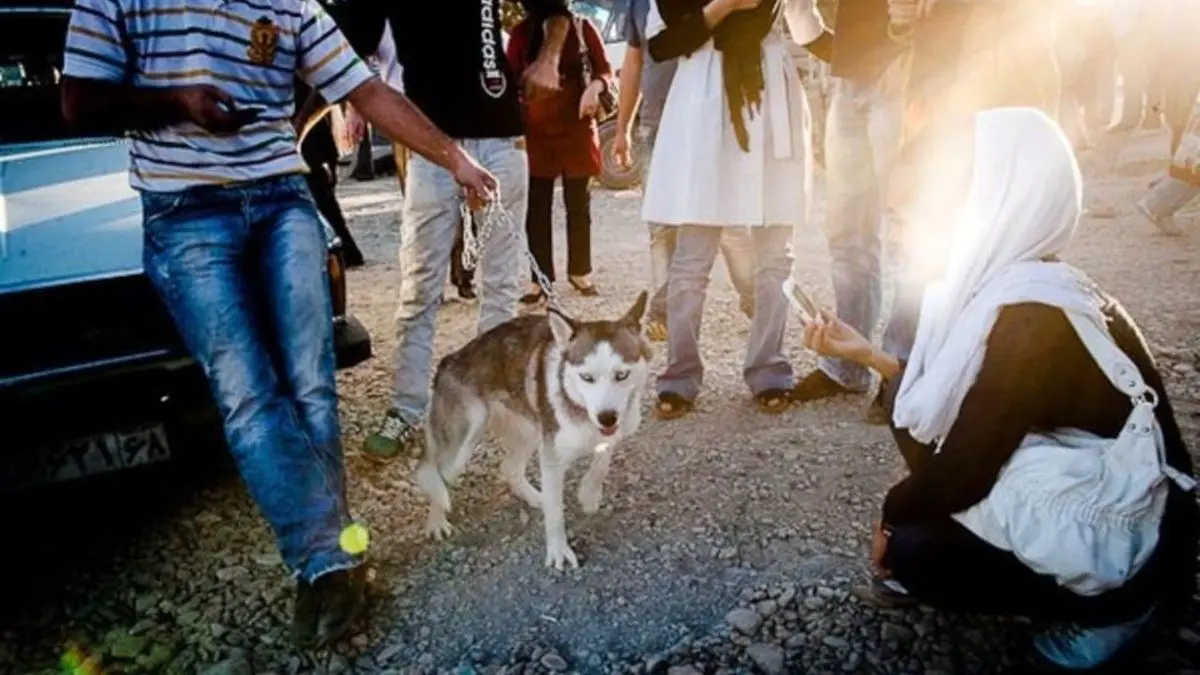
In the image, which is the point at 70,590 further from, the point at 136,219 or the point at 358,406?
the point at 358,406

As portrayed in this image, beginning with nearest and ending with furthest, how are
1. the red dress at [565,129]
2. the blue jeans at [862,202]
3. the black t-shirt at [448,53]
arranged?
the black t-shirt at [448,53] < the blue jeans at [862,202] < the red dress at [565,129]

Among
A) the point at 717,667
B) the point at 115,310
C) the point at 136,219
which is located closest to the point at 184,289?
the point at 115,310


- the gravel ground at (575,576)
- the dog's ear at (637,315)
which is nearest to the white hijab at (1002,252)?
the gravel ground at (575,576)

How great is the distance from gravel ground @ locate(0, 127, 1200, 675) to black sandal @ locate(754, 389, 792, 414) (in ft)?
0.20

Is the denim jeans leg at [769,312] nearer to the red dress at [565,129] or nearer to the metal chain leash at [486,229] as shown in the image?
the metal chain leash at [486,229]

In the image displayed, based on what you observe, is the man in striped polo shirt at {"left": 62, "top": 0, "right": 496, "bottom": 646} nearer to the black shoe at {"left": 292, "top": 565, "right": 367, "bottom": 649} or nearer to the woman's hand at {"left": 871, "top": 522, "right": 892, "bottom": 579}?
the black shoe at {"left": 292, "top": 565, "right": 367, "bottom": 649}

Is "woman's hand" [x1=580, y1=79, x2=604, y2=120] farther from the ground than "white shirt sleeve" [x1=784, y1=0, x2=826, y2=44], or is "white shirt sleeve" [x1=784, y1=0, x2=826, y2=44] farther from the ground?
"white shirt sleeve" [x1=784, y1=0, x2=826, y2=44]

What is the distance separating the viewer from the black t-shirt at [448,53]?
12.6ft

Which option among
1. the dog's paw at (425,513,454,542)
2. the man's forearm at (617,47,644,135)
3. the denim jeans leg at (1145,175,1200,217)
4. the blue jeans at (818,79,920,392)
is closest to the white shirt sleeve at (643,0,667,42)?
the man's forearm at (617,47,644,135)

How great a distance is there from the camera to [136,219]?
3414 mm

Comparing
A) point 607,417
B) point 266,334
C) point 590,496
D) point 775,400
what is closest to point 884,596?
point 607,417

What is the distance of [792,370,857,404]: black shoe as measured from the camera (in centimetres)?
448

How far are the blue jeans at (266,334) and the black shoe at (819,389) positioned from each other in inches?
97.2

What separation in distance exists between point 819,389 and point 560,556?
189cm
